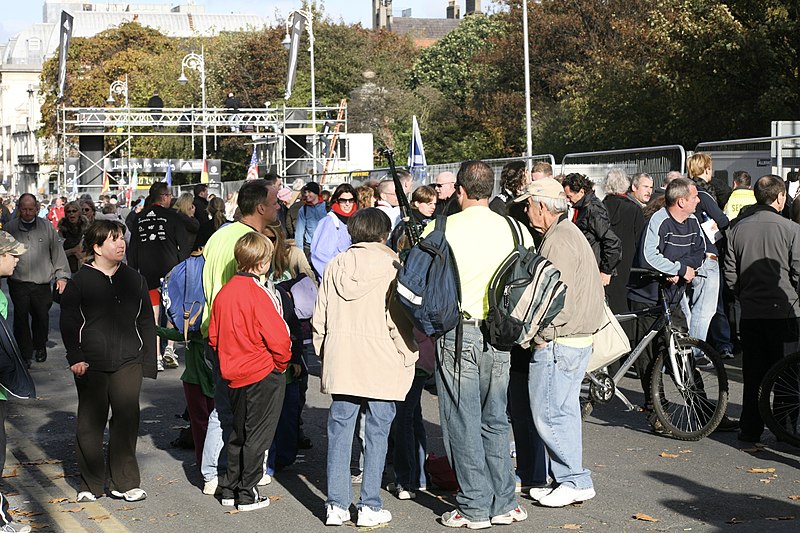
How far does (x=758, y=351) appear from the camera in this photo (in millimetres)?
8656

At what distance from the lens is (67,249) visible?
1560 centimetres

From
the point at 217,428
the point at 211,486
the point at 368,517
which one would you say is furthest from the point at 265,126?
the point at 368,517

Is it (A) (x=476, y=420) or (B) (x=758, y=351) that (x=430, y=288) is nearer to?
(A) (x=476, y=420)

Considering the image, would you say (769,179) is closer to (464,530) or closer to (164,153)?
(464,530)

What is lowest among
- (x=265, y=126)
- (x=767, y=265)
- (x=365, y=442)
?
(x=365, y=442)

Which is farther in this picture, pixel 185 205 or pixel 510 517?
pixel 185 205

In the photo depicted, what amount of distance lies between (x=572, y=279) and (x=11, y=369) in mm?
3207

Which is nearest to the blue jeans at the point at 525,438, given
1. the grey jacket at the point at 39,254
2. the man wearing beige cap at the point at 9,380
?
the man wearing beige cap at the point at 9,380

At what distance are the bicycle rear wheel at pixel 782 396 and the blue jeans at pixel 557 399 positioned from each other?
1.99m

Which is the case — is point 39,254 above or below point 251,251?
below

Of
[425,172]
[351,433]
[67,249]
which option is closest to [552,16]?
[425,172]

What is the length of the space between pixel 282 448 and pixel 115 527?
152cm

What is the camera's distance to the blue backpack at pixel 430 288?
6.32 metres

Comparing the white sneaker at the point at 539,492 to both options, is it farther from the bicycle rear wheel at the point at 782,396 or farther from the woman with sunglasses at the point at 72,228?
the woman with sunglasses at the point at 72,228
